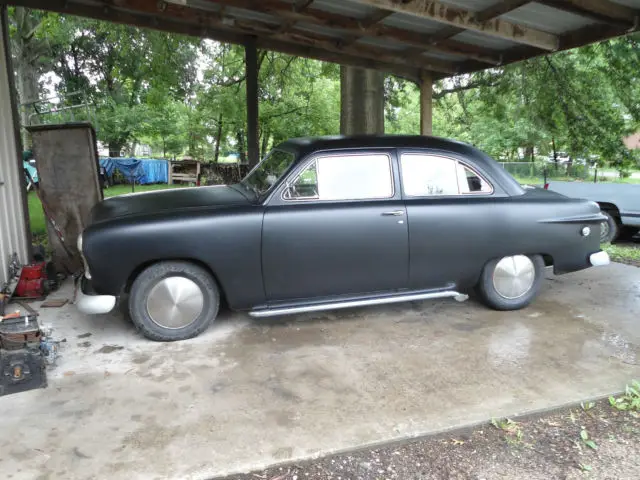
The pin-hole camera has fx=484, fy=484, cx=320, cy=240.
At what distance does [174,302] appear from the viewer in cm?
389

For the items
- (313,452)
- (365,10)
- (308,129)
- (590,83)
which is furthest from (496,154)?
(313,452)

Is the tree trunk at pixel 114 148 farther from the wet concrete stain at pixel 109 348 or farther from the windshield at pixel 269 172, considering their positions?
the wet concrete stain at pixel 109 348

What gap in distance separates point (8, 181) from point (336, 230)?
145 inches

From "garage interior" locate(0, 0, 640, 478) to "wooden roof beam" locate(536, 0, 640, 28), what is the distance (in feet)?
0.05

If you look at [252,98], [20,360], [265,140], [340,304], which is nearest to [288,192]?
[340,304]

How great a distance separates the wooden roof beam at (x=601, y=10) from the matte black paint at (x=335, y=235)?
168 centimetres

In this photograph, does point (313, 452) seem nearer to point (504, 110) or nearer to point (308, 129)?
point (504, 110)

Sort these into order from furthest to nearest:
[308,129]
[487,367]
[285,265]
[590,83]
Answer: [308,129], [590,83], [285,265], [487,367]

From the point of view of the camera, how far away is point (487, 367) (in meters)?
3.59

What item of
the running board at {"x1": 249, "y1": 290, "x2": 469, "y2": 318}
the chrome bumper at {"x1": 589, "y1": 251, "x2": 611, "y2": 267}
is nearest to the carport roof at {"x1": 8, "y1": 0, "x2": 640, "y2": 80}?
the chrome bumper at {"x1": 589, "y1": 251, "x2": 611, "y2": 267}

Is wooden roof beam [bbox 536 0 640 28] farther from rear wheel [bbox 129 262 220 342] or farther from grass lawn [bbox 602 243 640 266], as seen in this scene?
rear wheel [bbox 129 262 220 342]

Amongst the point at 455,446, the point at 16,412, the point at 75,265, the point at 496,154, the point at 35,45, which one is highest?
the point at 35,45

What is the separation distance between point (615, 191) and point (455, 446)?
7.76 metres

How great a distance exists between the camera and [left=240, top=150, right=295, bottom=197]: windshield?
14.0 ft
